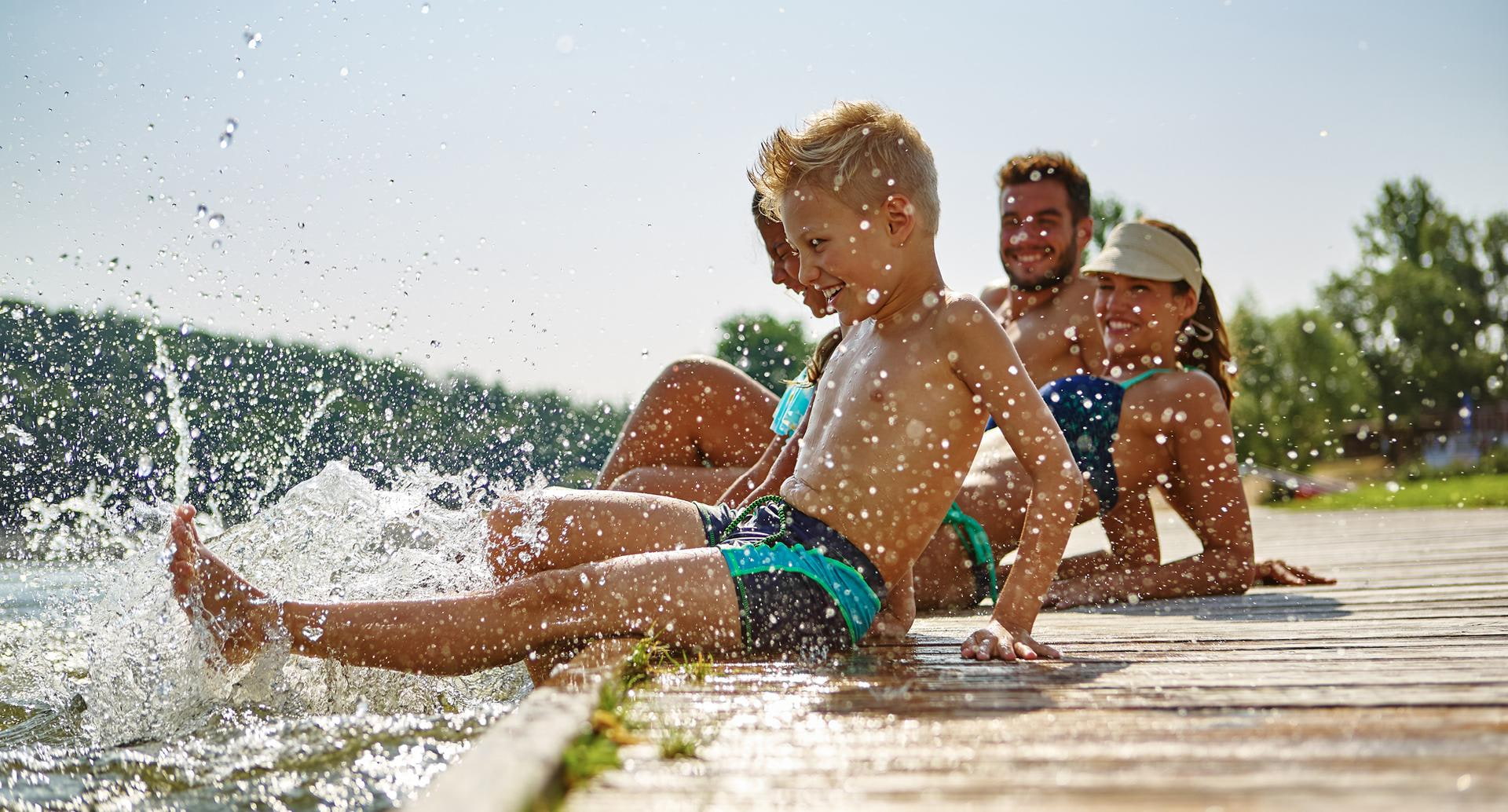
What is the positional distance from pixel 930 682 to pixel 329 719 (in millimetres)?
1209

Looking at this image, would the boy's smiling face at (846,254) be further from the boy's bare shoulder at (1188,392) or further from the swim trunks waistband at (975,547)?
the boy's bare shoulder at (1188,392)

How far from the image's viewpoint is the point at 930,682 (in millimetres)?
2279

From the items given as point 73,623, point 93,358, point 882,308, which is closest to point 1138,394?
point 882,308

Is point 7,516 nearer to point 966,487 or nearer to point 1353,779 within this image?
point 966,487

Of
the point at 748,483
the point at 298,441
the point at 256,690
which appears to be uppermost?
the point at 298,441

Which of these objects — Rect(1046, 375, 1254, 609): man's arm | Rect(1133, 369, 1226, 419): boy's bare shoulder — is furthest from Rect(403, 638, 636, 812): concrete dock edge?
Rect(1133, 369, 1226, 419): boy's bare shoulder

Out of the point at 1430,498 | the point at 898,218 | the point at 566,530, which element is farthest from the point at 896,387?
the point at 1430,498

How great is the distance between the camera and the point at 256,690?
2607mm

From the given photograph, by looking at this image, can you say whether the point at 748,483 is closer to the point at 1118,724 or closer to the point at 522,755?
the point at 1118,724

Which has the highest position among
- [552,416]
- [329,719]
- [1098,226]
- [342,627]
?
[1098,226]

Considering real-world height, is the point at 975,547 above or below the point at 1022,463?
below

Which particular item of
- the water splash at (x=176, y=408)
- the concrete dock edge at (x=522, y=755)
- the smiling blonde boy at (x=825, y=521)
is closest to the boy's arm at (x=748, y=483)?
the smiling blonde boy at (x=825, y=521)

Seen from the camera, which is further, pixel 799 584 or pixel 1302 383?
pixel 1302 383

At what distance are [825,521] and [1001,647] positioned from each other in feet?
1.78
